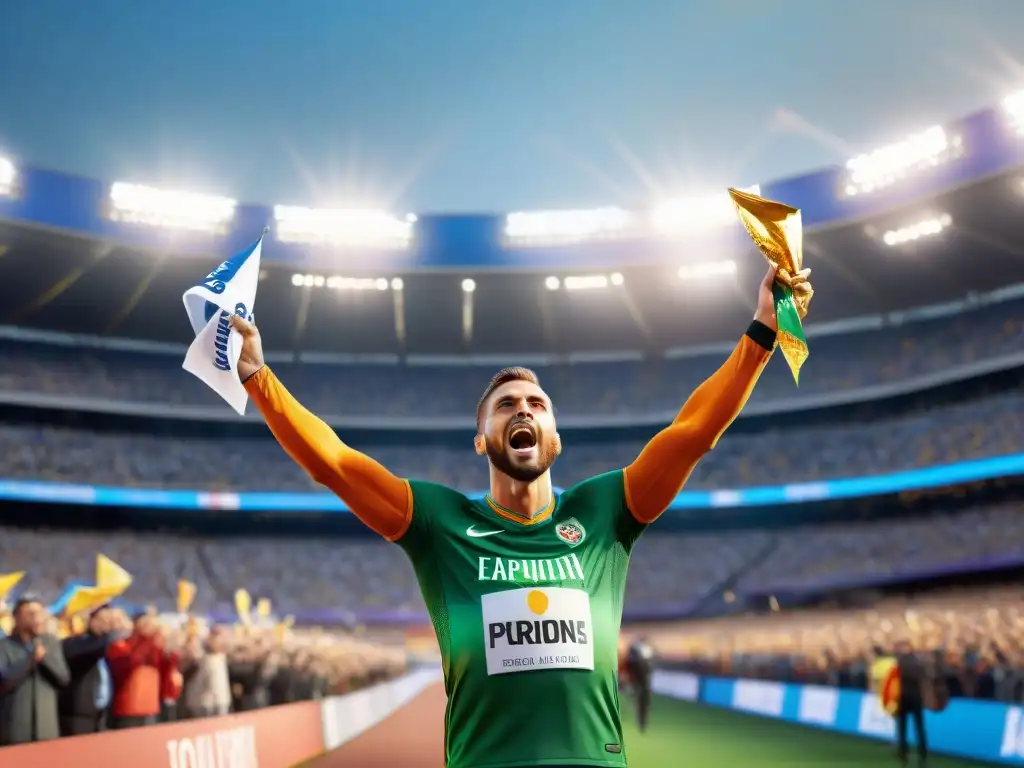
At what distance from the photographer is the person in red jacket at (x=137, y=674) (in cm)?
954

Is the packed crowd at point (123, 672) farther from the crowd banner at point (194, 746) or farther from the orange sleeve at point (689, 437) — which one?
the orange sleeve at point (689, 437)

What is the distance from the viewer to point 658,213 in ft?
120

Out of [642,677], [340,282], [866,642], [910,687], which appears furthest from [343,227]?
[910,687]

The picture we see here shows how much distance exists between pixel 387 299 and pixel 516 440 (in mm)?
36061

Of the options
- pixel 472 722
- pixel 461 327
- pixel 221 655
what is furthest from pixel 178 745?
pixel 461 327

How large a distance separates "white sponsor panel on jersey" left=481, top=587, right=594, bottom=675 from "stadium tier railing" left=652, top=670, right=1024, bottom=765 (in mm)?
10828

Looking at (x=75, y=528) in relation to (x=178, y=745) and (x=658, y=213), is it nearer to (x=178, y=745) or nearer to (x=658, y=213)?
(x=658, y=213)

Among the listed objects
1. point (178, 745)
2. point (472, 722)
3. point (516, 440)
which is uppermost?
point (516, 440)

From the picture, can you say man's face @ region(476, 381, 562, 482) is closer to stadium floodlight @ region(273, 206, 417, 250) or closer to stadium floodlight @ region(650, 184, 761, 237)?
stadium floodlight @ region(650, 184, 761, 237)

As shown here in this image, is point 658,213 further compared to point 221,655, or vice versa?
point 658,213

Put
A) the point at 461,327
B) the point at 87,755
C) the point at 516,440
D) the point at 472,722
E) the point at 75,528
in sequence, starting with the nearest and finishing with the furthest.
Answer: the point at 472,722
the point at 516,440
the point at 87,755
the point at 75,528
the point at 461,327

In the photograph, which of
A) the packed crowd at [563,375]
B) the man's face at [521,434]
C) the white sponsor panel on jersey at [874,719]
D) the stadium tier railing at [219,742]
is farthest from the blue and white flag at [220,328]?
the packed crowd at [563,375]

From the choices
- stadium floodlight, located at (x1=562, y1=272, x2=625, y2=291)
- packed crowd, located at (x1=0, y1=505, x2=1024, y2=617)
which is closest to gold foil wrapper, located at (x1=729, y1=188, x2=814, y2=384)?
packed crowd, located at (x1=0, y1=505, x2=1024, y2=617)

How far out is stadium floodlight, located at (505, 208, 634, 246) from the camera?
120ft
